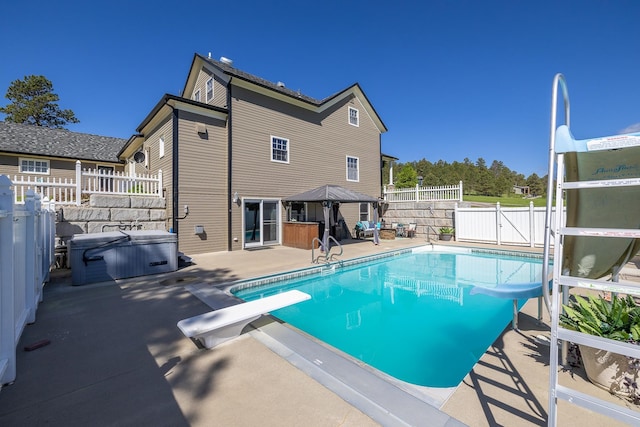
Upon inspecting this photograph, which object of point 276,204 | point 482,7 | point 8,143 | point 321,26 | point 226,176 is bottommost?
point 276,204

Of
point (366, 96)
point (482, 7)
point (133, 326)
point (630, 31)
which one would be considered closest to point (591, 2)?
point (630, 31)

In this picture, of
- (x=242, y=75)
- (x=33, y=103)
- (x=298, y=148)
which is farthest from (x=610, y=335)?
(x=33, y=103)

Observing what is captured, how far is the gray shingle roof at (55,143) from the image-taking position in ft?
49.4

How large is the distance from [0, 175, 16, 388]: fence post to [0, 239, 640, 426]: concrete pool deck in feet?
0.87

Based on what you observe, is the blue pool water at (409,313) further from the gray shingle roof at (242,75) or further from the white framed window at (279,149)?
the gray shingle roof at (242,75)

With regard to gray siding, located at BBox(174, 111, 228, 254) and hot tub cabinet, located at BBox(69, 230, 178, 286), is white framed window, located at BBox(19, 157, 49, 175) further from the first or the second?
hot tub cabinet, located at BBox(69, 230, 178, 286)

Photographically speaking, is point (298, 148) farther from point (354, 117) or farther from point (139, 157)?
point (139, 157)

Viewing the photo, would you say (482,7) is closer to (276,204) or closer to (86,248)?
(276,204)

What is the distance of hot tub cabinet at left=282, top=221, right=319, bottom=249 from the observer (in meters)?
10.8

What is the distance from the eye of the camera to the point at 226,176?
10.5 m

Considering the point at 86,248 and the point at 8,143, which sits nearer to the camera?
the point at 86,248

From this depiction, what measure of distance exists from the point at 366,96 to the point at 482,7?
6.47 meters

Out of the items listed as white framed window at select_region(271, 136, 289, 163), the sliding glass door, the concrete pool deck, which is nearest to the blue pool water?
the concrete pool deck

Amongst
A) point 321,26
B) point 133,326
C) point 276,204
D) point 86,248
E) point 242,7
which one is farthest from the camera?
point 321,26
